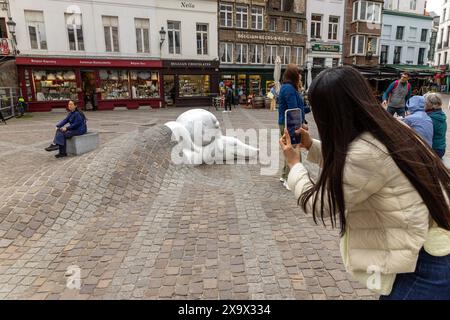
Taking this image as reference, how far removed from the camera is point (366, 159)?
1.35 m

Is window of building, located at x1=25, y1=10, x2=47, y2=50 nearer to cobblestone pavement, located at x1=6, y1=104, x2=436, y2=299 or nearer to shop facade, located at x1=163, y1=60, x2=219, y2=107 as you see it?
shop facade, located at x1=163, y1=60, x2=219, y2=107

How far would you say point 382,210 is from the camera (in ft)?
4.75

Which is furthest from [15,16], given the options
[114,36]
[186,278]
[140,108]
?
[186,278]

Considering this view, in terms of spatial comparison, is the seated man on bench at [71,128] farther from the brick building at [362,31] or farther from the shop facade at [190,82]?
the brick building at [362,31]

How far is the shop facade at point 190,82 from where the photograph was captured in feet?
83.3

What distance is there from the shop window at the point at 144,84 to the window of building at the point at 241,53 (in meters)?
7.47

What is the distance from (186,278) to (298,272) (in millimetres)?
1138

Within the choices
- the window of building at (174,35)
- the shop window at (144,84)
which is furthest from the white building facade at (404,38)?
the shop window at (144,84)

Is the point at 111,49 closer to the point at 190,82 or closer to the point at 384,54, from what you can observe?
the point at 190,82

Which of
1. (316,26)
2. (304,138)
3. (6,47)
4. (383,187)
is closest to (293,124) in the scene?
(304,138)

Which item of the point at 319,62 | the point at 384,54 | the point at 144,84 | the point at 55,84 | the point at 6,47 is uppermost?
the point at 384,54

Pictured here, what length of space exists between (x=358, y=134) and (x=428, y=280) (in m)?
0.72

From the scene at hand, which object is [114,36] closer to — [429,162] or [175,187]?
[175,187]

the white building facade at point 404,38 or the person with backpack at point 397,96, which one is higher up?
the white building facade at point 404,38
